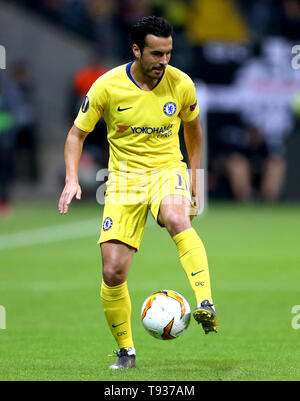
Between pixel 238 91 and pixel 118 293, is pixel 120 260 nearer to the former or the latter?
pixel 118 293

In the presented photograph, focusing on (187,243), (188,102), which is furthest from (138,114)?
(187,243)

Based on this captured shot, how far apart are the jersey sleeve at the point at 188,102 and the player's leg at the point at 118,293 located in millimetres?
1025

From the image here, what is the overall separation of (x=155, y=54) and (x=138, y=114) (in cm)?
43

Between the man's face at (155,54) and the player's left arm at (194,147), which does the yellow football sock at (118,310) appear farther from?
the man's face at (155,54)

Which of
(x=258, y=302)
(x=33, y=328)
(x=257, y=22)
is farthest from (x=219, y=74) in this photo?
(x=33, y=328)

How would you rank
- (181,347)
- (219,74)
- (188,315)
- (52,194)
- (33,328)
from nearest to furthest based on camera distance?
(188,315), (181,347), (33,328), (219,74), (52,194)

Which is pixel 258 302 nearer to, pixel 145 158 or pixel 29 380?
pixel 145 158

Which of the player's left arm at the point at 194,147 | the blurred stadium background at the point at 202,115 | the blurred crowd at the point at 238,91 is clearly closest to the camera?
the player's left arm at the point at 194,147

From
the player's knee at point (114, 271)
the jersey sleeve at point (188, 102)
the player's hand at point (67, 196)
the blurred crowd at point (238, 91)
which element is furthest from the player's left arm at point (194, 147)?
the blurred crowd at point (238, 91)

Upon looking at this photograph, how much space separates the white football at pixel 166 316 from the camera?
6.11 m

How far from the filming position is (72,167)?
252 inches

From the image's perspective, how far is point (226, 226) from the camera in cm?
1647

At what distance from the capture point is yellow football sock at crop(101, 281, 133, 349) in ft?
21.0
